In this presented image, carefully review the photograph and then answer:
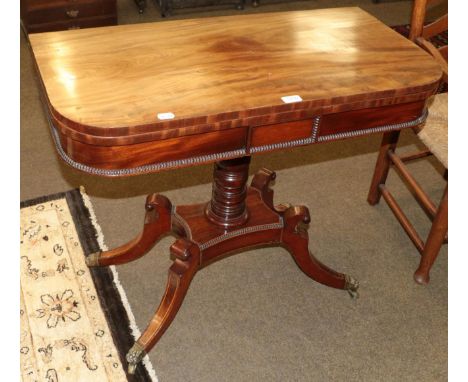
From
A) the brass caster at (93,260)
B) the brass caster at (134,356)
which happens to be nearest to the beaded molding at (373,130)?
the brass caster at (134,356)

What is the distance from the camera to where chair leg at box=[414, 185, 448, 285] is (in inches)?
74.4

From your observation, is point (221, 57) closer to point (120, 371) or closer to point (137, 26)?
point (137, 26)

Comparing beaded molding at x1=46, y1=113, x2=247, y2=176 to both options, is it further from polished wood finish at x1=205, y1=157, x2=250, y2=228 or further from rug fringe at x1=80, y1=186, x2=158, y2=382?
rug fringe at x1=80, y1=186, x2=158, y2=382

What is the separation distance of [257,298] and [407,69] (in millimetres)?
949

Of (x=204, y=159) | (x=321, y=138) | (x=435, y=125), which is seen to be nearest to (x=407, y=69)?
(x=321, y=138)

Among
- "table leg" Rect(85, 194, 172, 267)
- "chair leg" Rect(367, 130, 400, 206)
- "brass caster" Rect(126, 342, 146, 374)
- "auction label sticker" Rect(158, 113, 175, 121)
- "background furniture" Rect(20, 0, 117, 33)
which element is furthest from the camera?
"background furniture" Rect(20, 0, 117, 33)

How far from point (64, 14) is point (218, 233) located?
226cm

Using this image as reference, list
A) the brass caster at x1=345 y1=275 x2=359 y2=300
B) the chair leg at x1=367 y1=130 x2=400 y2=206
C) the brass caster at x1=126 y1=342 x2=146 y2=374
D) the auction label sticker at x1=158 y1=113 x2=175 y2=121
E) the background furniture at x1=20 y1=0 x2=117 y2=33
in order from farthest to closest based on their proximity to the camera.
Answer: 1. the background furniture at x1=20 y1=0 x2=117 y2=33
2. the chair leg at x1=367 y1=130 x2=400 y2=206
3. the brass caster at x1=345 y1=275 x2=359 y2=300
4. the brass caster at x1=126 y1=342 x2=146 y2=374
5. the auction label sticker at x1=158 y1=113 x2=175 y2=121

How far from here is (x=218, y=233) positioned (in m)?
1.76

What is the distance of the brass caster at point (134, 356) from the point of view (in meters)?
1.66

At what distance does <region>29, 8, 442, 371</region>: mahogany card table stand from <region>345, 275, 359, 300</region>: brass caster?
7.6 inches

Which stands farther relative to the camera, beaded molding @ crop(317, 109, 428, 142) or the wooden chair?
the wooden chair

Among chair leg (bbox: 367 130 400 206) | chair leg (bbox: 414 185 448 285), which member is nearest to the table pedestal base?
chair leg (bbox: 414 185 448 285)

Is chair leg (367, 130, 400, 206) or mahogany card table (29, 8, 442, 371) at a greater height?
mahogany card table (29, 8, 442, 371)
